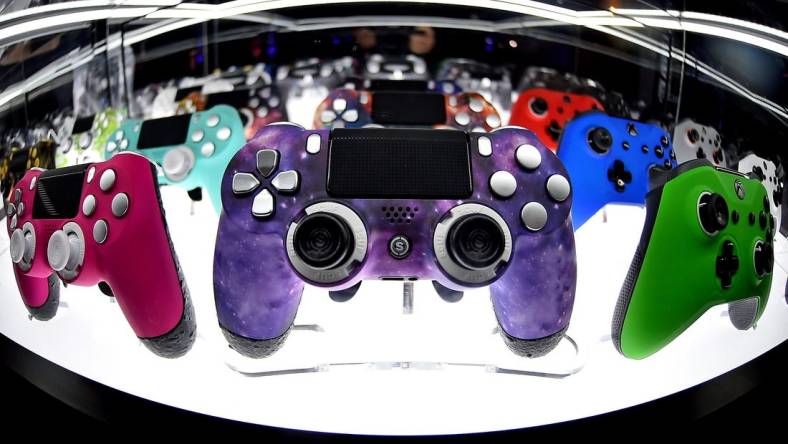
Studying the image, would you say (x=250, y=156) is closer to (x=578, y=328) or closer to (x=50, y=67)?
(x=578, y=328)

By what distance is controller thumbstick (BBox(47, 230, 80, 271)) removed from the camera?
2.41ft

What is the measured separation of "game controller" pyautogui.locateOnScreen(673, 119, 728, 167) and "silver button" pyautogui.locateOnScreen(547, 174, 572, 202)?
518mm

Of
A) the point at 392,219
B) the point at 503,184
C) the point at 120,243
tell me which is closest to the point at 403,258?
the point at 392,219

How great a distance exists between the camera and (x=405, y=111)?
1.51 m

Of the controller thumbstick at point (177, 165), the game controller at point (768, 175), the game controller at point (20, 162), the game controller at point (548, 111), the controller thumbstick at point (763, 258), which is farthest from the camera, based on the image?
the game controller at point (548, 111)

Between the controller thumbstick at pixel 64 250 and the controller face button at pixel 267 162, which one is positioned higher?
the controller face button at pixel 267 162

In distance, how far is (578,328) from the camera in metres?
0.84

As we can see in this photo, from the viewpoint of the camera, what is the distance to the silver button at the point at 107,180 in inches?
28.1

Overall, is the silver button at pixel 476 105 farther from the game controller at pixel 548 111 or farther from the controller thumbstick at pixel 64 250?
the controller thumbstick at pixel 64 250

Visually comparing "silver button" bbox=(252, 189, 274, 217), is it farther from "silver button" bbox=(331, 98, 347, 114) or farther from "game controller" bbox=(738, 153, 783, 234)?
"silver button" bbox=(331, 98, 347, 114)

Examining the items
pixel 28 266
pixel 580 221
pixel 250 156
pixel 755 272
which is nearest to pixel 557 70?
pixel 580 221

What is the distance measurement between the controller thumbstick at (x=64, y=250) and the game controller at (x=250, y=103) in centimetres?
86

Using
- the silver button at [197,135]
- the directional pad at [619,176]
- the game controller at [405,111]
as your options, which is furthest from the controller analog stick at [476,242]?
the game controller at [405,111]

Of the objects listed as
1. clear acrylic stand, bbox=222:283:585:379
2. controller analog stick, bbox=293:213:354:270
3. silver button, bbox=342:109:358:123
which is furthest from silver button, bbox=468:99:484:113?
controller analog stick, bbox=293:213:354:270
